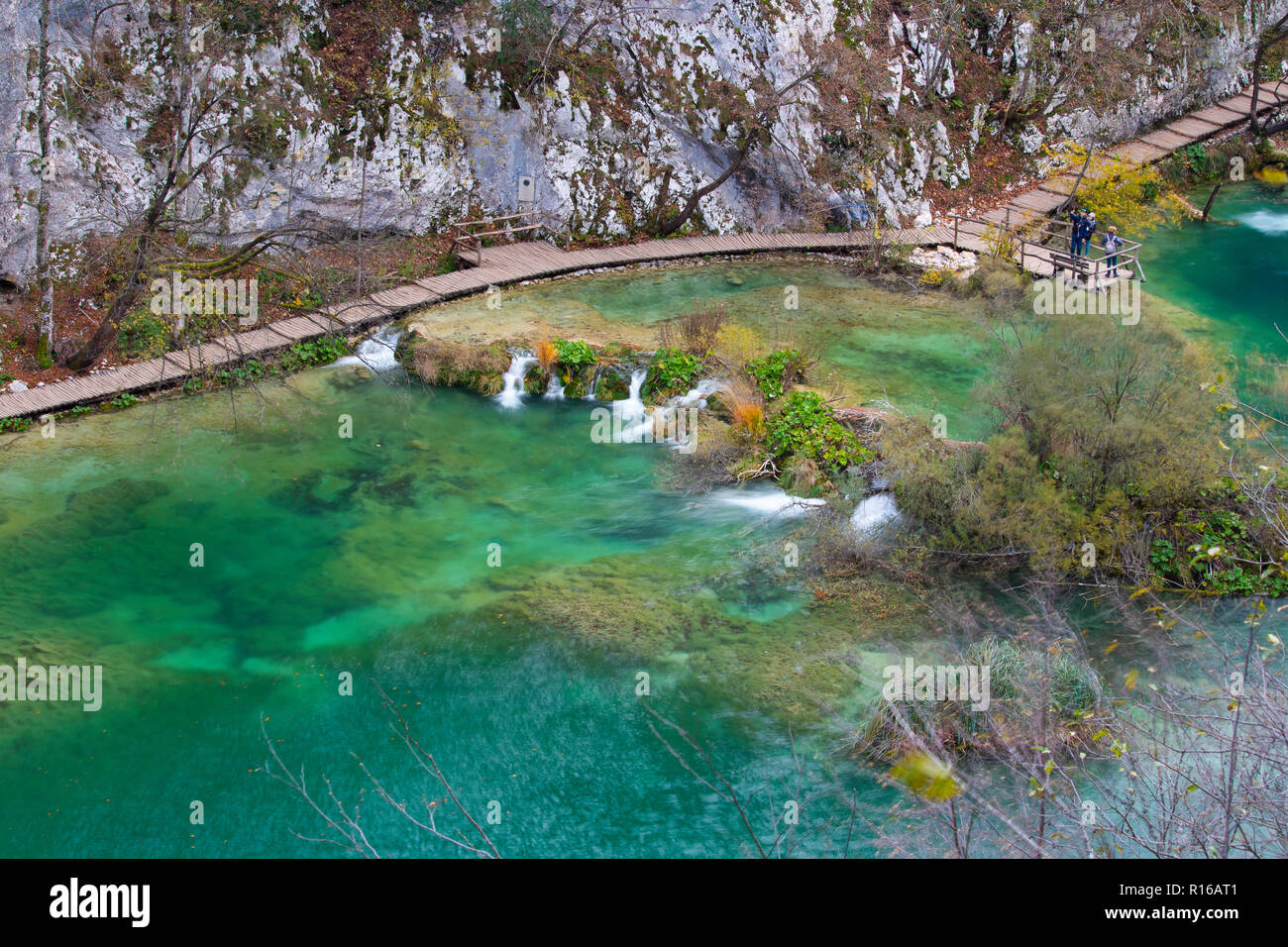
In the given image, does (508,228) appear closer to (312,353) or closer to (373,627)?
(312,353)

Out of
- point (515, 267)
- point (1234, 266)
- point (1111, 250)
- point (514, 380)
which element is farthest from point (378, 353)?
point (1234, 266)

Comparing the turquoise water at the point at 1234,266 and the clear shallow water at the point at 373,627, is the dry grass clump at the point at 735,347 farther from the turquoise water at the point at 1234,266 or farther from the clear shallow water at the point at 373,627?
the turquoise water at the point at 1234,266

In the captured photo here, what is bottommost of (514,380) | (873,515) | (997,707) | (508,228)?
(997,707)

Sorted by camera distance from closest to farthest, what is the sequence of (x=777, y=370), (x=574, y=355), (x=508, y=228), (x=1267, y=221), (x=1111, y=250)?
(x=777, y=370), (x=574, y=355), (x=1111, y=250), (x=508, y=228), (x=1267, y=221)

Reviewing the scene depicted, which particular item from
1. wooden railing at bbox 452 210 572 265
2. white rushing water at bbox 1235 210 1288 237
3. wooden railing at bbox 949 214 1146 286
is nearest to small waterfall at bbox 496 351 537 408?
wooden railing at bbox 452 210 572 265

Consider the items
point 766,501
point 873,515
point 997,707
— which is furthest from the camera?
point 766,501

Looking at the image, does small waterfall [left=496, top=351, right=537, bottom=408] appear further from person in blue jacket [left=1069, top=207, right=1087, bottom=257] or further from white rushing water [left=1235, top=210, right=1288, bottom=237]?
white rushing water [left=1235, top=210, right=1288, bottom=237]
